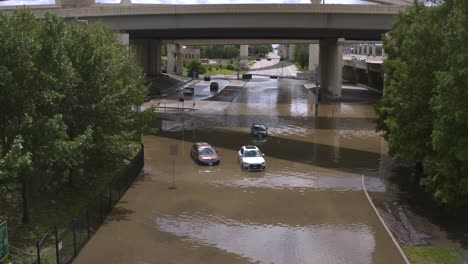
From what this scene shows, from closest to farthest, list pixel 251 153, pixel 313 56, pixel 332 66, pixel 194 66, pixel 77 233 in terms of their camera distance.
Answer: pixel 77 233 < pixel 251 153 < pixel 332 66 < pixel 313 56 < pixel 194 66

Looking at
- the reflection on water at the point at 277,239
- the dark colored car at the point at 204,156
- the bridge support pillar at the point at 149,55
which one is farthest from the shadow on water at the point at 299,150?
the bridge support pillar at the point at 149,55

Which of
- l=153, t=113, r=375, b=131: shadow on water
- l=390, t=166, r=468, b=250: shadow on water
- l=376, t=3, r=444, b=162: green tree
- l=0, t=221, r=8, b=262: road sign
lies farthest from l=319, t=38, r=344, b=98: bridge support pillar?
l=0, t=221, r=8, b=262: road sign

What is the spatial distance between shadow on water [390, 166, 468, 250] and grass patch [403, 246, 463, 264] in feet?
4.04

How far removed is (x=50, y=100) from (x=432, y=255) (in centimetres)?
1502

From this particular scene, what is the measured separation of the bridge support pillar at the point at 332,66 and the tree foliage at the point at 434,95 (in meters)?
45.7

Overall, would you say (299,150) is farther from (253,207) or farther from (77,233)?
(77,233)

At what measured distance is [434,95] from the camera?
75.4ft

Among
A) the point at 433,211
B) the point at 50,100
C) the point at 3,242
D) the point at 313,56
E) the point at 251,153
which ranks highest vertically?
the point at 313,56

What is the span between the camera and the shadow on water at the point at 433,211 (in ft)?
70.6

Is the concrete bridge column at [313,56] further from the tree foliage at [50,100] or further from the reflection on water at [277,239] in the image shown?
the reflection on water at [277,239]

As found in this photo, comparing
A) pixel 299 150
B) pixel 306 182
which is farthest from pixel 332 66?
pixel 306 182

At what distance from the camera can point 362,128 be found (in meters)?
52.2

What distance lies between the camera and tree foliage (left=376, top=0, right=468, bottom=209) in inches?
782

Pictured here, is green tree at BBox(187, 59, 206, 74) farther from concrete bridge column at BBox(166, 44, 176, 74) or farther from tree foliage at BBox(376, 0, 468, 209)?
tree foliage at BBox(376, 0, 468, 209)
